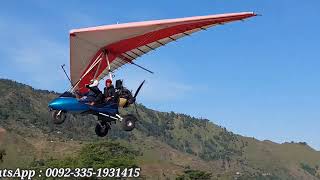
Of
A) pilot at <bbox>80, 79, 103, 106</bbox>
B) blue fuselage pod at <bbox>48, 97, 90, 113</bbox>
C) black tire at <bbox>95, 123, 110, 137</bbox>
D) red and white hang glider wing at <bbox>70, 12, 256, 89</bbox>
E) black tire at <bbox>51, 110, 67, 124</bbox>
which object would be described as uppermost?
red and white hang glider wing at <bbox>70, 12, 256, 89</bbox>

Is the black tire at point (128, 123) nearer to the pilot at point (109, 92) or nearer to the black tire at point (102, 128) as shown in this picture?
the pilot at point (109, 92)

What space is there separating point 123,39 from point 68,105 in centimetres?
377

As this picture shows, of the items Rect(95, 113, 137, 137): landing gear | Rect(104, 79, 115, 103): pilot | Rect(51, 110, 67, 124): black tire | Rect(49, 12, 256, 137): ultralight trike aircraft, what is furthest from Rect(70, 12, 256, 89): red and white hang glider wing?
Rect(95, 113, 137, 137): landing gear

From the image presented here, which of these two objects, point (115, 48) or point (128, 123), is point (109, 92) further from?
point (115, 48)

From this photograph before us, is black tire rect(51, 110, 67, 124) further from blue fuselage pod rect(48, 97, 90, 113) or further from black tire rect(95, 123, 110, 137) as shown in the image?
black tire rect(95, 123, 110, 137)

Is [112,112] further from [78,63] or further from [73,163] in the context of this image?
[73,163]

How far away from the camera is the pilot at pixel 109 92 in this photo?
21744 mm

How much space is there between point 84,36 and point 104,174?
87580mm

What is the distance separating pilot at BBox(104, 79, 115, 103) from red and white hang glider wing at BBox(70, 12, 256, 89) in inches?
34.4

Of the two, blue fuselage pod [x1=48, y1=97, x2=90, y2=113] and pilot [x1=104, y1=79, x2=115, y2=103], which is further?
pilot [x1=104, y1=79, x2=115, y2=103]

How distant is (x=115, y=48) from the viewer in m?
23.3

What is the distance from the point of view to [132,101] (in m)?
22.0

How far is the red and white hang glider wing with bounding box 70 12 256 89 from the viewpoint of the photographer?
2006 centimetres

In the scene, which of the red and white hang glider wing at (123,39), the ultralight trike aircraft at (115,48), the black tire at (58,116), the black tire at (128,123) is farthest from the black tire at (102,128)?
the black tire at (58,116)
